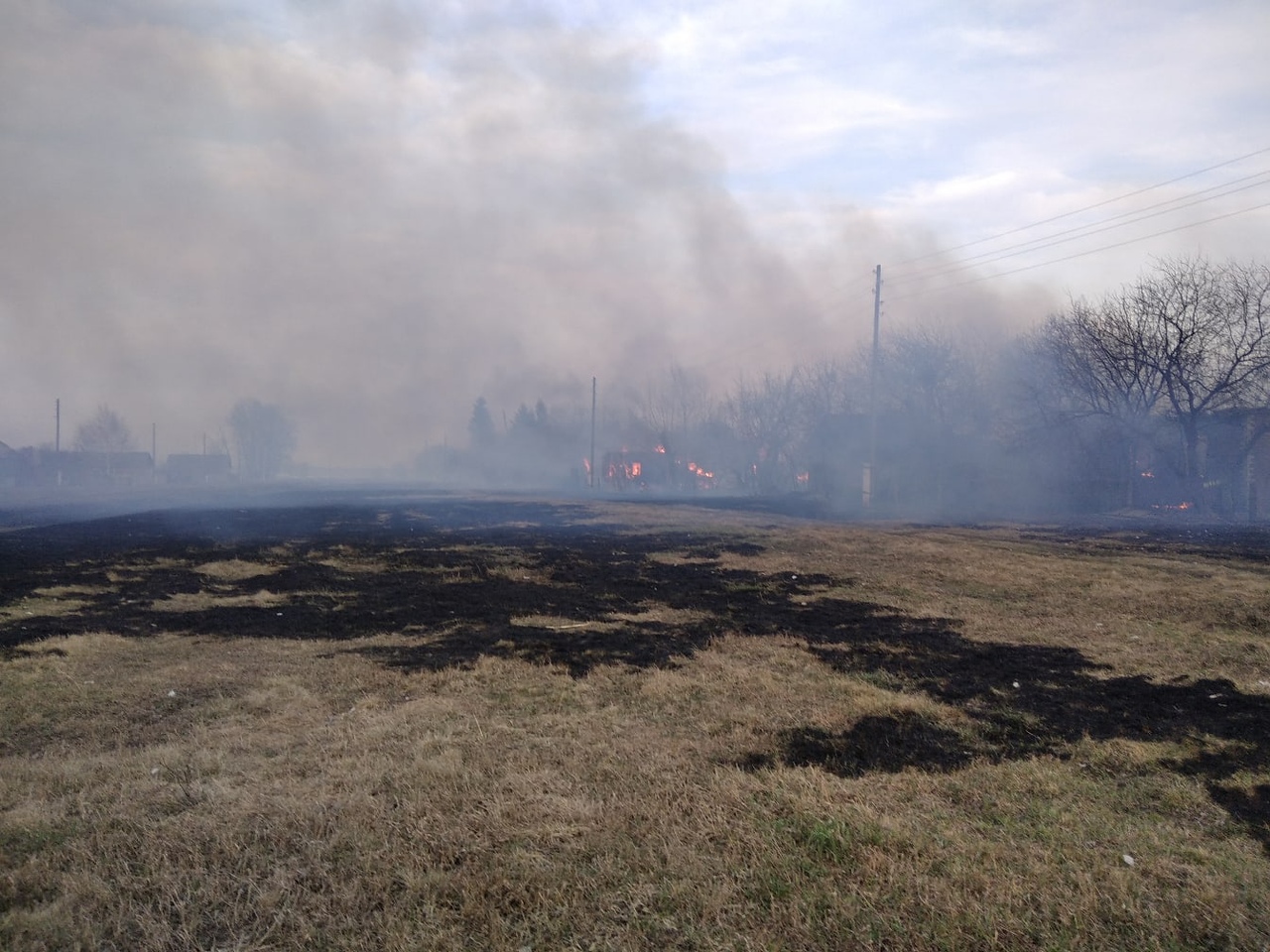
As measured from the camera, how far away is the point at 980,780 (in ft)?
17.1

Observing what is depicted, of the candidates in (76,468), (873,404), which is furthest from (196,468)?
(873,404)

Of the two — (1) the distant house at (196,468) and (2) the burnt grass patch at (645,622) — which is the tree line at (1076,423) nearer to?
(2) the burnt grass patch at (645,622)

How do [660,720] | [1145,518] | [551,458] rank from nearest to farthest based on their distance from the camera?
[660,720] → [1145,518] → [551,458]

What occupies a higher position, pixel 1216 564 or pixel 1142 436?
pixel 1142 436

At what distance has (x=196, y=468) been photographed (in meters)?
97.4

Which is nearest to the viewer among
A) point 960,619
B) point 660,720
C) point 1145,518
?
point 660,720

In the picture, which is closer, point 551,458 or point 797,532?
point 797,532

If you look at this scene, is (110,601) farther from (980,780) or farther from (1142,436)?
(1142,436)

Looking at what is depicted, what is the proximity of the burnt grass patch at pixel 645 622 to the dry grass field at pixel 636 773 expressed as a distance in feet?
0.26

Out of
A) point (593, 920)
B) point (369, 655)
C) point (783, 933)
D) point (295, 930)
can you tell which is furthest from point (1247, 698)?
point (369, 655)

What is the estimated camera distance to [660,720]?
254 inches

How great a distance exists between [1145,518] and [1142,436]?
19.9ft

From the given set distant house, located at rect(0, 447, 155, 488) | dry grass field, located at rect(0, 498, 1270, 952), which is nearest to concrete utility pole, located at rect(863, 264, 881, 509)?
dry grass field, located at rect(0, 498, 1270, 952)

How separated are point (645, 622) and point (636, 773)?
610 centimetres
